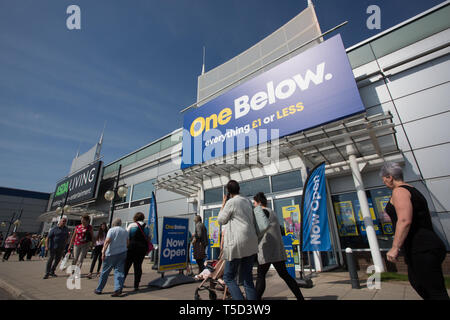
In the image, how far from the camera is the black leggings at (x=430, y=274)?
5.74 feet

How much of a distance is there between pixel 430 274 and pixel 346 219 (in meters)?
6.72

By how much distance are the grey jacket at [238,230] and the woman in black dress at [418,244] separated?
149 centimetres

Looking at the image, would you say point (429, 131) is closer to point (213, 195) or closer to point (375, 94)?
point (375, 94)

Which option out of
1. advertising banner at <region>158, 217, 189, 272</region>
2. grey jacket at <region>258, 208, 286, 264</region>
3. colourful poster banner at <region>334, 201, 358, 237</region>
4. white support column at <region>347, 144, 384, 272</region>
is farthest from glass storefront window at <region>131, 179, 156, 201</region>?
grey jacket at <region>258, 208, 286, 264</region>

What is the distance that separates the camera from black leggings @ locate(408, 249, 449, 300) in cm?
175

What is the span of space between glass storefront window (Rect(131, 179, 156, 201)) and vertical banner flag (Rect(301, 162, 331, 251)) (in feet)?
44.0

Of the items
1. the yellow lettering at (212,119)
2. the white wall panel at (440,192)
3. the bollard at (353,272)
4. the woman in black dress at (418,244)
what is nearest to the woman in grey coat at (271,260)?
the woman in black dress at (418,244)

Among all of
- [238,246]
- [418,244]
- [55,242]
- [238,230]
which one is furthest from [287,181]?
[55,242]

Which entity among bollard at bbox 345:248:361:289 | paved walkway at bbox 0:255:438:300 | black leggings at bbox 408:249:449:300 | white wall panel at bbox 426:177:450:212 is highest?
white wall panel at bbox 426:177:450:212

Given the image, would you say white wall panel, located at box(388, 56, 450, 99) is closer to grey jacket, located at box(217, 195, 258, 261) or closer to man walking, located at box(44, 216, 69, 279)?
grey jacket, located at box(217, 195, 258, 261)

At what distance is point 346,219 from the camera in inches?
305
